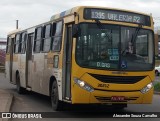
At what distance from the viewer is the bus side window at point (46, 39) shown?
49.4ft

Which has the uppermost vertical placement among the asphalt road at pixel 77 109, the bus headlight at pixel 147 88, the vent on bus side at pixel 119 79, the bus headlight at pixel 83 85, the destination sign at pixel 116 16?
the destination sign at pixel 116 16

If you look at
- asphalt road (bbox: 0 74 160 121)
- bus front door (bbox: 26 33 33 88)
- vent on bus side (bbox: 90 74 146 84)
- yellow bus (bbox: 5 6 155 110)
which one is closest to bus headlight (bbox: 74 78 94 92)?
yellow bus (bbox: 5 6 155 110)

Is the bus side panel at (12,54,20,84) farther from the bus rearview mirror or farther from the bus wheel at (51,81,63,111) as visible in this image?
the bus rearview mirror

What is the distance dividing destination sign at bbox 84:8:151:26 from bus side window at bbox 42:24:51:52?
2813 mm

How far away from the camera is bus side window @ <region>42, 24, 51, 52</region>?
1507 cm

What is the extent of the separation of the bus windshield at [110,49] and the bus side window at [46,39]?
287 cm

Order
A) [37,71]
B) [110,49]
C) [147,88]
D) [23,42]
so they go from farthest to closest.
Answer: [23,42] < [37,71] < [147,88] < [110,49]

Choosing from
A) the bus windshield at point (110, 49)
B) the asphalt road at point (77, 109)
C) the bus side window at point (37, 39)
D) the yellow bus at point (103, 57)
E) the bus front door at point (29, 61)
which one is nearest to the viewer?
the yellow bus at point (103, 57)

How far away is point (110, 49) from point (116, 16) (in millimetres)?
1025

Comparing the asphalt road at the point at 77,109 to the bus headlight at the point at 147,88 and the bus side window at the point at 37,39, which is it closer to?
the bus headlight at the point at 147,88

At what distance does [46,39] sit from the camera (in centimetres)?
1538

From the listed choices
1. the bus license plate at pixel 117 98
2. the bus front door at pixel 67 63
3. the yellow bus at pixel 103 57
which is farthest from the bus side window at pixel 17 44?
the bus license plate at pixel 117 98

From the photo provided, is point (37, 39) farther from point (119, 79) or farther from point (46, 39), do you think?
point (119, 79)

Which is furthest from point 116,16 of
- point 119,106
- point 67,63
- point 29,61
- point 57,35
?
point 29,61
